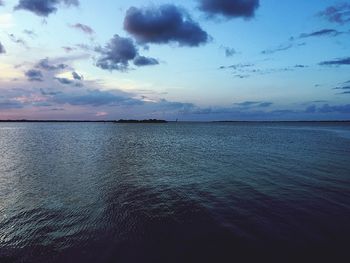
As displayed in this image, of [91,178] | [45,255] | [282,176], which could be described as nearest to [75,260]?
[45,255]

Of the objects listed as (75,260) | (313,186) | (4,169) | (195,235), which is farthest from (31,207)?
(313,186)

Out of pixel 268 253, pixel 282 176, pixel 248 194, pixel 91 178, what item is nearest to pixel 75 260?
pixel 268 253

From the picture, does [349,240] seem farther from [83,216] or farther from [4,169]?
[4,169]

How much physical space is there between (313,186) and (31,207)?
20.3 m

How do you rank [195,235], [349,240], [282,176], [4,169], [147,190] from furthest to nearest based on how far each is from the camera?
[4,169], [282,176], [147,190], [195,235], [349,240]

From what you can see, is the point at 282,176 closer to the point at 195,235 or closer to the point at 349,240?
the point at 349,240

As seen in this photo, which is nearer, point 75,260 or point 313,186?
point 75,260

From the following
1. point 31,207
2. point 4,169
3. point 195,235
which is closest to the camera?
point 195,235

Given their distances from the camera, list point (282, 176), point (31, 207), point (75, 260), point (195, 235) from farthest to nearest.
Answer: point (282, 176) < point (31, 207) < point (195, 235) < point (75, 260)

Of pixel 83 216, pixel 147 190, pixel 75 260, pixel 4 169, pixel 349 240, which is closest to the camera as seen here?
pixel 75 260

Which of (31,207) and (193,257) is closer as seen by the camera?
(193,257)

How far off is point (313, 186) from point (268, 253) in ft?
41.6

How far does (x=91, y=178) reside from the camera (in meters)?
26.1

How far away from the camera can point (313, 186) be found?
21969 mm
